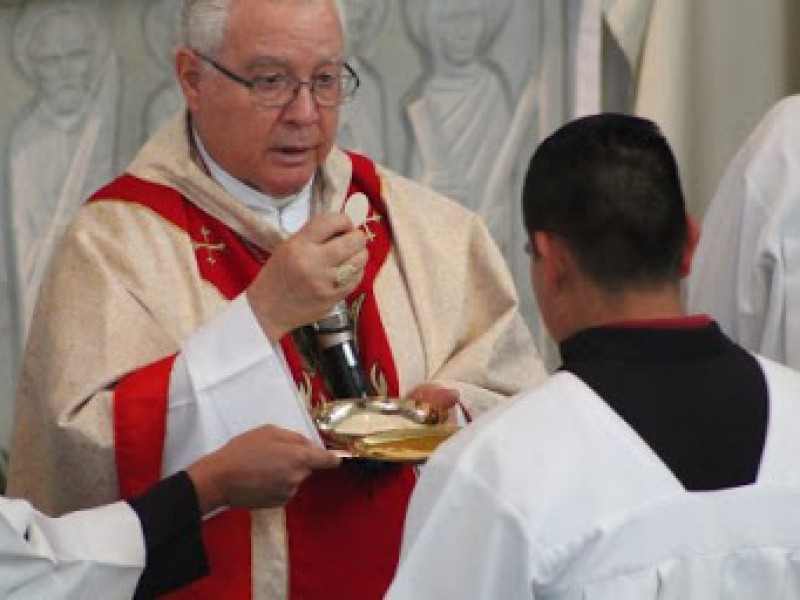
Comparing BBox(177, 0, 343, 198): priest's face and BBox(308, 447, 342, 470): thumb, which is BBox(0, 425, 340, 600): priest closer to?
BBox(308, 447, 342, 470): thumb

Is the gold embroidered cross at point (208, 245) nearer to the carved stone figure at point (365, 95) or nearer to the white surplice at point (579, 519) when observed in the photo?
the white surplice at point (579, 519)

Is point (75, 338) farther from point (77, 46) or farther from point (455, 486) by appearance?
point (77, 46)

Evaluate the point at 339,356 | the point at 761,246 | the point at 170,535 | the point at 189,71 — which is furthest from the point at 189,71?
the point at 761,246

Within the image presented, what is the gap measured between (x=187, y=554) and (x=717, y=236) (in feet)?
4.79

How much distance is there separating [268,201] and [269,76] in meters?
0.26

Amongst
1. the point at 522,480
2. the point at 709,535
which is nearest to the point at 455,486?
the point at 522,480

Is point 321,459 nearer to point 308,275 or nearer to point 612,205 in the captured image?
point 308,275

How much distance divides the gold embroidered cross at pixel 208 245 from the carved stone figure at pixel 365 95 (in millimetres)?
1848

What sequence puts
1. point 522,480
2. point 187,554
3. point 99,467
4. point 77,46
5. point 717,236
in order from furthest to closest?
point 77,46 → point 717,236 → point 99,467 → point 187,554 → point 522,480

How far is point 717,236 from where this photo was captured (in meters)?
4.18

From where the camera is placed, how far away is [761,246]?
160 inches

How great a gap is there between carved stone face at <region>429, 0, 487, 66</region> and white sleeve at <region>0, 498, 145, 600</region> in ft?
8.97

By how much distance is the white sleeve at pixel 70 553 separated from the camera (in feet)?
9.41

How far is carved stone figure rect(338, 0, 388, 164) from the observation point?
18.1 ft
